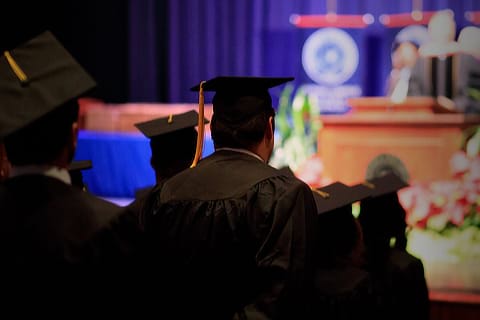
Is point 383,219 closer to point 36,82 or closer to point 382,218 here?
point 382,218

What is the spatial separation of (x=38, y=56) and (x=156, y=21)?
801 centimetres

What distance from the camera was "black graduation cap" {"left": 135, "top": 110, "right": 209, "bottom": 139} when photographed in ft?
10.0

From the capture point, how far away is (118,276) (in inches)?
62.8

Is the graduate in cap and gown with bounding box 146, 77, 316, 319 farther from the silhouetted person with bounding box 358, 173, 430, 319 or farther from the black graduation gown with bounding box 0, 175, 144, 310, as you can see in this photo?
the silhouetted person with bounding box 358, 173, 430, 319

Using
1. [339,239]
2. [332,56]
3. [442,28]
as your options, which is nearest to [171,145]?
[339,239]

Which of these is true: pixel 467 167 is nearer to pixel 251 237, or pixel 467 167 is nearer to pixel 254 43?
pixel 254 43

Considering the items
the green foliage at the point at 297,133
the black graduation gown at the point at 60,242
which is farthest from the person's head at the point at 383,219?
the green foliage at the point at 297,133

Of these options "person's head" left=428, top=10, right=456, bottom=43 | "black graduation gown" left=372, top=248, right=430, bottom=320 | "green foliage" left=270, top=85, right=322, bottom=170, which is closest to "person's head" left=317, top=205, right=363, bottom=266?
"black graduation gown" left=372, top=248, right=430, bottom=320

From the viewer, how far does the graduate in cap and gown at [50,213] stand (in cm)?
154

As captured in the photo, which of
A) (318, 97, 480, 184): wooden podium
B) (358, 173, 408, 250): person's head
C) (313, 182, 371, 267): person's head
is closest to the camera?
(313, 182, 371, 267): person's head

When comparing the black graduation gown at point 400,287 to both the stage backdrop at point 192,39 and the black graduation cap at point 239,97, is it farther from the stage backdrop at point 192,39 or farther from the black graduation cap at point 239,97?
the stage backdrop at point 192,39

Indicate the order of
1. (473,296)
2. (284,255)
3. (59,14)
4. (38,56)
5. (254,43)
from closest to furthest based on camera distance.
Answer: (38,56) → (284,255) → (473,296) → (254,43) → (59,14)

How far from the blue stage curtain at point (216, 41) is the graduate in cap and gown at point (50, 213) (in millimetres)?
7147

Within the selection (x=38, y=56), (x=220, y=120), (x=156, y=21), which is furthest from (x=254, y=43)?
(x=38, y=56)
